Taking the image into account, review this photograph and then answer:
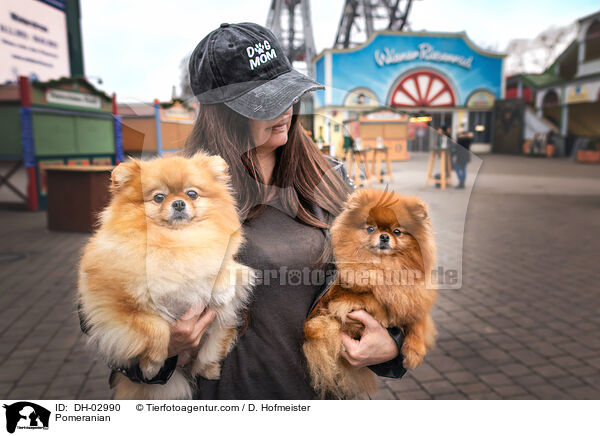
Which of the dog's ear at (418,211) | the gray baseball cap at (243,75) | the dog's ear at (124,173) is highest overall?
the gray baseball cap at (243,75)

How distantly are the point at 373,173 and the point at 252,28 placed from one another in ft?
1.57

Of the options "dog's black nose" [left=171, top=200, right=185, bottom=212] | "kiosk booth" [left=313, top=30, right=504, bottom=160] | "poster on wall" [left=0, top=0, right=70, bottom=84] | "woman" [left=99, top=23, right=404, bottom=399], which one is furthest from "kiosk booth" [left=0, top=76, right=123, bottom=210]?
"dog's black nose" [left=171, top=200, right=185, bottom=212]

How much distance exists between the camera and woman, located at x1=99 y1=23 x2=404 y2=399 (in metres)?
0.97

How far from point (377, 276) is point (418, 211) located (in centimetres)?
19

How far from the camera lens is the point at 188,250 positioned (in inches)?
36.6

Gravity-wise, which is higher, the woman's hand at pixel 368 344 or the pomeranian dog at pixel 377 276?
the pomeranian dog at pixel 377 276

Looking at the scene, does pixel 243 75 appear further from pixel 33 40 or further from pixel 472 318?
pixel 33 40

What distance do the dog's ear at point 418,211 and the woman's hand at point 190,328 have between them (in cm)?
54

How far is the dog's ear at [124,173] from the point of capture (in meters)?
0.93

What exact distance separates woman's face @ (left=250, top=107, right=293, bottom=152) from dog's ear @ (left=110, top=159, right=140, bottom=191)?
28 centimetres

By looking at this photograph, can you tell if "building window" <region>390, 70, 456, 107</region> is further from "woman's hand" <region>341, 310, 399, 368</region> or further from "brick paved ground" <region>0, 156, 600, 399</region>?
"woman's hand" <region>341, 310, 399, 368</region>

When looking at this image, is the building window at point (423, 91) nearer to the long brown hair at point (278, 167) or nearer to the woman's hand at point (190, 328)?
the long brown hair at point (278, 167)

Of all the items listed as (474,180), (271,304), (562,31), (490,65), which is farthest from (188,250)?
(490,65)
